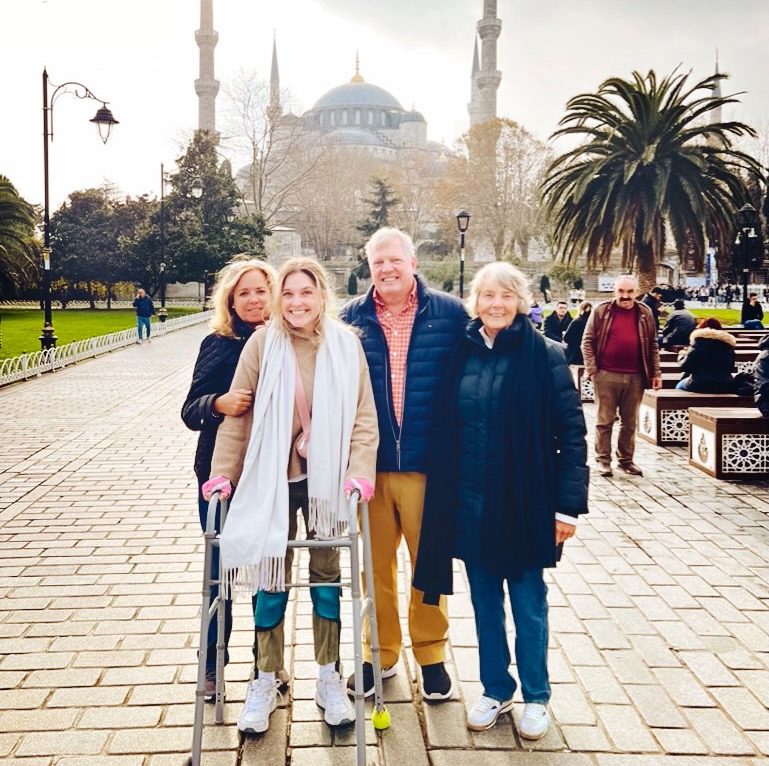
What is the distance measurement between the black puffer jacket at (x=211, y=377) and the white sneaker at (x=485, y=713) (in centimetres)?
150

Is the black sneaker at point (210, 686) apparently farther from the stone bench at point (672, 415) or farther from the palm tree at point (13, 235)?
the palm tree at point (13, 235)

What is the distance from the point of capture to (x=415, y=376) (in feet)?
11.0

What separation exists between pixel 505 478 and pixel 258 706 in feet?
4.50

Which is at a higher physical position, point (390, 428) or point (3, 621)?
point (390, 428)

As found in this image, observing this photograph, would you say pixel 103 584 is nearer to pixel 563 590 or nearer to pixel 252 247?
pixel 563 590

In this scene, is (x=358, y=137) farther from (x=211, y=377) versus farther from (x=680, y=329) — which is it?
(x=211, y=377)

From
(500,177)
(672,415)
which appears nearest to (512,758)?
(672,415)

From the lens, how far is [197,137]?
43594 mm

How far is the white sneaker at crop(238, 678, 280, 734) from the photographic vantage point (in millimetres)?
3162

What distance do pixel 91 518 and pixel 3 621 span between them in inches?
79.3

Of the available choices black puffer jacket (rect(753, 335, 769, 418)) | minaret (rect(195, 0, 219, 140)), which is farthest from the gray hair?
minaret (rect(195, 0, 219, 140))

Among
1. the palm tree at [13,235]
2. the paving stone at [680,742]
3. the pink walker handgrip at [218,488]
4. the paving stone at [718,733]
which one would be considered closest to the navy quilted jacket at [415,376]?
the pink walker handgrip at [218,488]

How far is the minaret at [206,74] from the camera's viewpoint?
62.5m

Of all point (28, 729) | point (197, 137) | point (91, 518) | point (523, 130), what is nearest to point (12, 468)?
point (91, 518)
